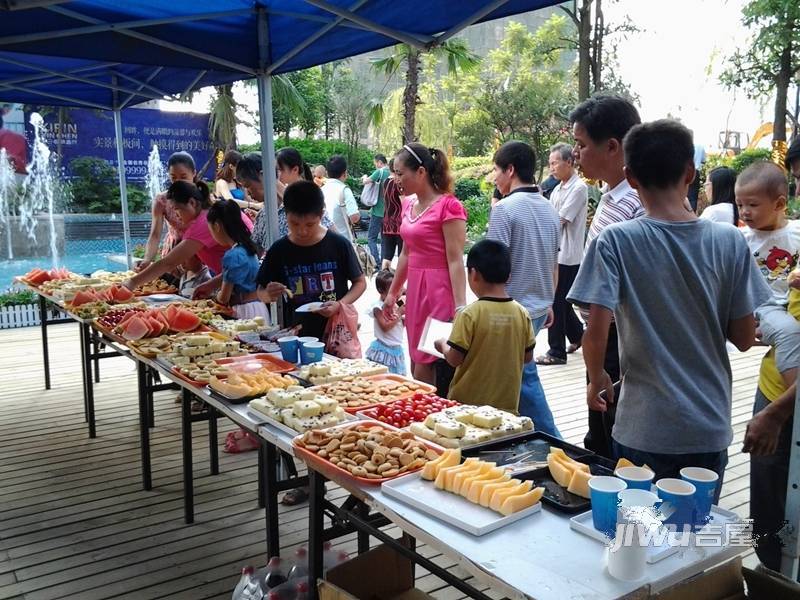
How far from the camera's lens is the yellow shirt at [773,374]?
2059mm

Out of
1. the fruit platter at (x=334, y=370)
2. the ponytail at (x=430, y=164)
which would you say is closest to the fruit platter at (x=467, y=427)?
the fruit platter at (x=334, y=370)

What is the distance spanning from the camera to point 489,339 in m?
2.72

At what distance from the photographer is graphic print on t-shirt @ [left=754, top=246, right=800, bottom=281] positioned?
2701 millimetres

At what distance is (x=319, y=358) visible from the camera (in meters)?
2.96

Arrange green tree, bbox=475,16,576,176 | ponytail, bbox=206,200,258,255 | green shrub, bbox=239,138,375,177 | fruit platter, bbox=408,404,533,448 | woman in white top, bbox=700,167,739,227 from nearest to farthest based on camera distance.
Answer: fruit platter, bbox=408,404,533,448
ponytail, bbox=206,200,258,255
woman in white top, bbox=700,167,739,227
green tree, bbox=475,16,576,176
green shrub, bbox=239,138,375,177

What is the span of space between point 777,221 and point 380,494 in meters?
2.10

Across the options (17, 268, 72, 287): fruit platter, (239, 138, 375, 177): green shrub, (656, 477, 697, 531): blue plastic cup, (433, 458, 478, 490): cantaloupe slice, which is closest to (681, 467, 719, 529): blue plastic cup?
(656, 477, 697, 531): blue plastic cup

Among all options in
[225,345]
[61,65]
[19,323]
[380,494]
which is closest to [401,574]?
[380,494]

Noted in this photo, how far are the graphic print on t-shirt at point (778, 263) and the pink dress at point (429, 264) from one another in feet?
4.39

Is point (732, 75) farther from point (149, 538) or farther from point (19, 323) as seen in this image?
point (149, 538)

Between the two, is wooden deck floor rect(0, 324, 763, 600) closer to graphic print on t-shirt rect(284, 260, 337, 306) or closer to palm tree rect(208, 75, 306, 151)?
graphic print on t-shirt rect(284, 260, 337, 306)

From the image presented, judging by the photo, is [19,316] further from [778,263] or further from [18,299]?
[778,263]

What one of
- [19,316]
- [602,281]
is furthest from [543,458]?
[19,316]

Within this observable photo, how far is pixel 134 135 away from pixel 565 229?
29.8 ft
